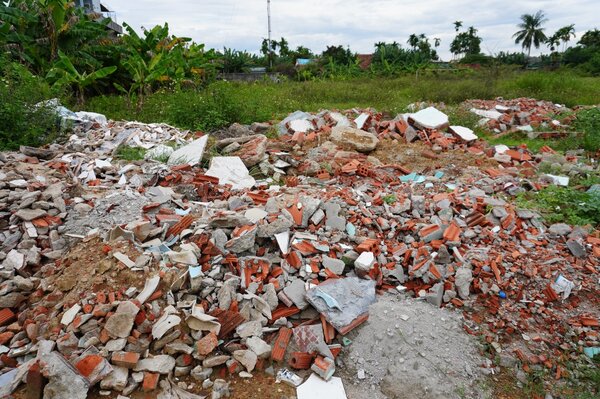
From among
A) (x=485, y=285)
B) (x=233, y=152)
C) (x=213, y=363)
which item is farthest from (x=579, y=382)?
(x=233, y=152)

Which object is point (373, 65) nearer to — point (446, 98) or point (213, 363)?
point (446, 98)

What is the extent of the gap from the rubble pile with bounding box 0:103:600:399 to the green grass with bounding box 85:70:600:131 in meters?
4.00

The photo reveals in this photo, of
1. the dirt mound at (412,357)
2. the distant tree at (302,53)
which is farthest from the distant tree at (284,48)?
the dirt mound at (412,357)

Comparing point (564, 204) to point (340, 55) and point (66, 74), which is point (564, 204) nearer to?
point (66, 74)

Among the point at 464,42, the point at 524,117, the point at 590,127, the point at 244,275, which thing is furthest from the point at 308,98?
the point at 464,42

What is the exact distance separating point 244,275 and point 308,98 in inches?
424

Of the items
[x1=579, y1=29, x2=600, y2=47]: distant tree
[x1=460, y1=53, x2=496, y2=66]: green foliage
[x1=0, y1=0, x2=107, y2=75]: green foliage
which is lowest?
[x1=0, y1=0, x2=107, y2=75]: green foliage

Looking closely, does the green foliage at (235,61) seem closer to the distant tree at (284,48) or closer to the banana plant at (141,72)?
the distant tree at (284,48)

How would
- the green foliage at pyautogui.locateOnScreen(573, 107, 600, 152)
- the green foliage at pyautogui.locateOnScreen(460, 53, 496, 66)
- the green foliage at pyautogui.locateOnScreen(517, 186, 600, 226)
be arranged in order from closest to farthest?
the green foliage at pyautogui.locateOnScreen(517, 186, 600, 226) → the green foliage at pyautogui.locateOnScreen(573, 107, 600, 152) → the green foliage at pyautogui.locateOnScreen(460, 53, 496, 66)

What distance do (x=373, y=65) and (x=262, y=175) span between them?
19228 millimetres

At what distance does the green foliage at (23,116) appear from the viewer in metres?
6.40

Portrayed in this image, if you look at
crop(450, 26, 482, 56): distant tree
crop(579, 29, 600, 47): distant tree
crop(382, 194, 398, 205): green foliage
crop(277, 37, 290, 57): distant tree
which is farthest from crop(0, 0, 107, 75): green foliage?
crop(450, 26, 482, 56): distant tree

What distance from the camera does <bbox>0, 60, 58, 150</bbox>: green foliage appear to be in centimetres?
640

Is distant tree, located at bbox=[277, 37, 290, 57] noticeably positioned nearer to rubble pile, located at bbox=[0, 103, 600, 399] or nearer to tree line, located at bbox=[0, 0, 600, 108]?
tree line, located at bbox=[0, 0, 600, 108]
